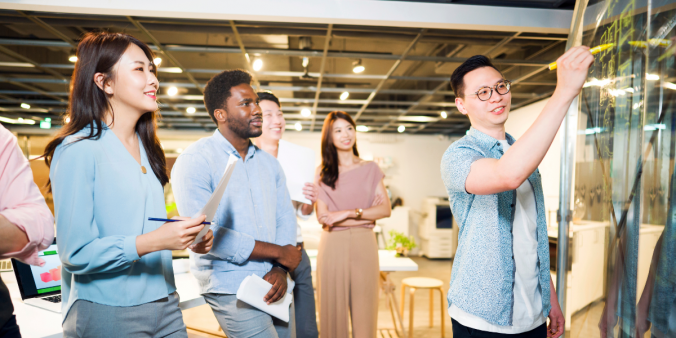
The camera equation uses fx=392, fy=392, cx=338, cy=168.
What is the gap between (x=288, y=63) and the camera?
589 centimetres

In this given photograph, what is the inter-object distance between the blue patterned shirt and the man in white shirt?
3.30 ft

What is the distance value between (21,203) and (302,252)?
5.28ft

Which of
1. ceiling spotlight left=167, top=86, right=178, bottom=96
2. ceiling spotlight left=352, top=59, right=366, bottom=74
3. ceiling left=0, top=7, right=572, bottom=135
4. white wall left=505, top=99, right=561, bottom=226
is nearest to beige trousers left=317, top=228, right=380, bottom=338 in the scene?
ceiling left=0, top=7, right=572, bottom=135

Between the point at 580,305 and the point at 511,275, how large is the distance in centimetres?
51

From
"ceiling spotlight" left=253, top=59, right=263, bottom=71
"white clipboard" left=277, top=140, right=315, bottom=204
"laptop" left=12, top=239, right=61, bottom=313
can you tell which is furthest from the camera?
"ceiling spotlight" left=253, top=59, right=263, bottom=71

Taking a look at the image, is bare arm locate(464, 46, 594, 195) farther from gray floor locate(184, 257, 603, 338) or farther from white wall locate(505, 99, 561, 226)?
white wall locate(505, 99, 561, 226)

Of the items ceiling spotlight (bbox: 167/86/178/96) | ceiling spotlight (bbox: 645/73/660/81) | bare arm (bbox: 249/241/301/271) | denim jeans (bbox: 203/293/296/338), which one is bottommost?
denim jeans (bbox: 203/293/296/338)

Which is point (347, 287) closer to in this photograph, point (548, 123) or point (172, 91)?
point (548, 123)

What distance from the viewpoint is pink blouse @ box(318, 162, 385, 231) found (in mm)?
2729

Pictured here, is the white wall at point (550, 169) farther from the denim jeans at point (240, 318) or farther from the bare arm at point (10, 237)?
the bare arm at point (10, 237)

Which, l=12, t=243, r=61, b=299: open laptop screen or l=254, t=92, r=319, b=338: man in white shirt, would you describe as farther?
l=254, t=92, r=319, b=338: man in white shirt

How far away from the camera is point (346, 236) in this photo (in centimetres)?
257

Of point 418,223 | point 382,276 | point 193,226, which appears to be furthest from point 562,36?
point 418,223

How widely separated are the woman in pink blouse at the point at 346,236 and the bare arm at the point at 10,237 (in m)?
1.88
